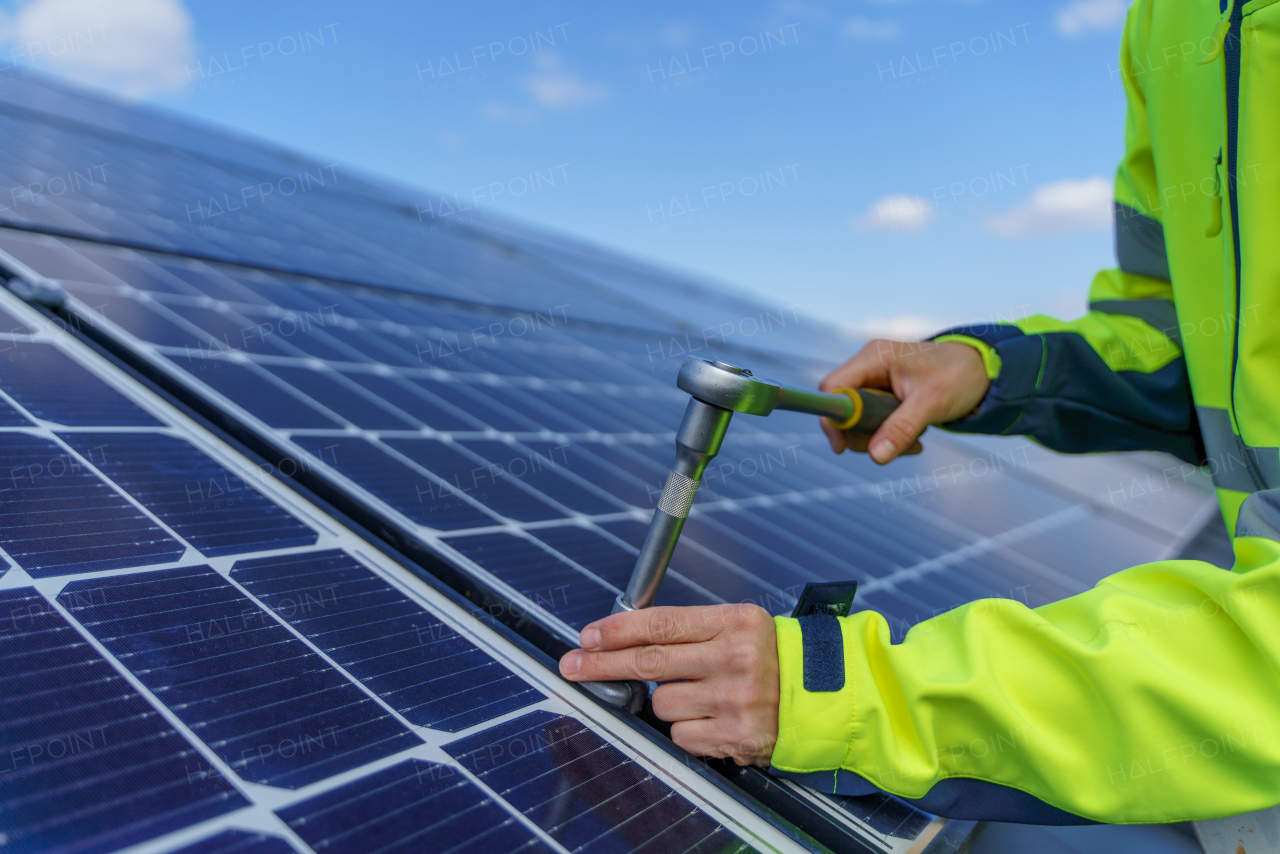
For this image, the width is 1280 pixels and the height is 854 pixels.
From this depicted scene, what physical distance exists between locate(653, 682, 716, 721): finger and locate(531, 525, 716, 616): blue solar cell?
56 centimetres

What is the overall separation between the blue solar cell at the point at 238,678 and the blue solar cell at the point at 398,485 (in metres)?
0.60

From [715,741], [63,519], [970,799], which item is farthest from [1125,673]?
[63,519]

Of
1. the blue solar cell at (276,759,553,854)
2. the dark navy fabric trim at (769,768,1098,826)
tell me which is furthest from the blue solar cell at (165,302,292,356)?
the dark navy fabric trim at (769,768,1098,826)

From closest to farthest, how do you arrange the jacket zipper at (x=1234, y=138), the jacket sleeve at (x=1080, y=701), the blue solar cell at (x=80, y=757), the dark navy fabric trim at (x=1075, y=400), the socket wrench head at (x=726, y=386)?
1. the blue solar cell at (x=80, y=757)
2. the jacket sleeve at (x=1080, y=701)
3. the socket wrench head at (x=726, y=386)
4. the jacket zipper at (x=1234, y=138)
5. the dark navy fabric trim at (x=1075, y=400)

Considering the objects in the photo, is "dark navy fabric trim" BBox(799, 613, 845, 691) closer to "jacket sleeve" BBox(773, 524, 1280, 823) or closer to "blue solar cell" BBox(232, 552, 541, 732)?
"jacket sleeve" BBox(773, 524, 1280, 823)

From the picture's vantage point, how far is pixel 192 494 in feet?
5.78

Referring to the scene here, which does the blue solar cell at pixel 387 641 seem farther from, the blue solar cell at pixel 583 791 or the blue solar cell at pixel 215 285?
the blue solar cell at pixel 215 285

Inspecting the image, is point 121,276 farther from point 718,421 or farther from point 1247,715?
point 1247,715

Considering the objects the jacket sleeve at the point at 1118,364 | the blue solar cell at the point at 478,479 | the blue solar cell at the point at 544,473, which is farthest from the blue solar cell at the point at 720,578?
the jacket sleeve at the point at 1118,364

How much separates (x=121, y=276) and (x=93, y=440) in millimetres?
1537

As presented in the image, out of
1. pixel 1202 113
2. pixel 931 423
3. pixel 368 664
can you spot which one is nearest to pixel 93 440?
pixel 368 664

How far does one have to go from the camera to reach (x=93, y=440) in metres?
1.82

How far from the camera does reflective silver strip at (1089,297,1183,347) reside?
2850mm

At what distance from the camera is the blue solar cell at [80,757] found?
37.6 inches
